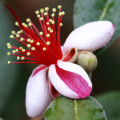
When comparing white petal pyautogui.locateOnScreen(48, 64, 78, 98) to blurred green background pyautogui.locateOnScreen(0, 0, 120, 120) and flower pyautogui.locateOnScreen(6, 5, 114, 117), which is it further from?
blurred green background pyautogui.locateOnScreen(0, 0, 120, 120)

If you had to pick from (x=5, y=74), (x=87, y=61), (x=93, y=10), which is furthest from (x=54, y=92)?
(x=5, y=74)

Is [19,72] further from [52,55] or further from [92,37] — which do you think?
[92,37]

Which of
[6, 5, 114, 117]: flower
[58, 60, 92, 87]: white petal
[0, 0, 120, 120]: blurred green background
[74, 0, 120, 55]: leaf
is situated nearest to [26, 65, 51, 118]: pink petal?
[6, 5, 114, 117]: flower

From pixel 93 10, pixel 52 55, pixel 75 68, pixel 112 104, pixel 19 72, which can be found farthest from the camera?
pixel 19 72

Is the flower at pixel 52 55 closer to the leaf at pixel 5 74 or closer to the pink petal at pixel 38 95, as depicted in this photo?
the pink petal at pixel 38 95

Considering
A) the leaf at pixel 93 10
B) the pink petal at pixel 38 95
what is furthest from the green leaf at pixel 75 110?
the leaf at pixel 93 10

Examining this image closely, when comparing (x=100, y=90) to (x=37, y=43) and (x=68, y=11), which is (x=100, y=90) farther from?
(x=37, y=43)
